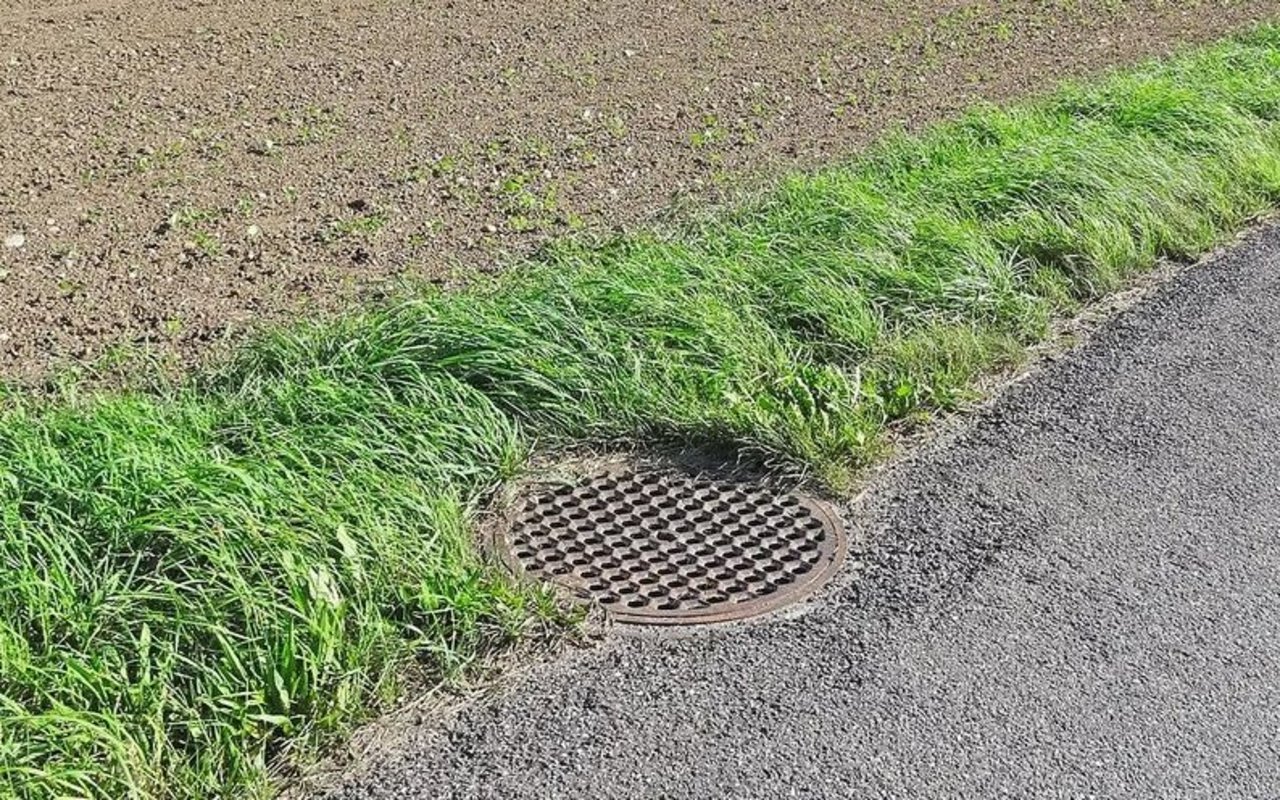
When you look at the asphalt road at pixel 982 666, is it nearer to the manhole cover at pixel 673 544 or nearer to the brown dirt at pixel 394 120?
the manhole cover at pixel 673 544

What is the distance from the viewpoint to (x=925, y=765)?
125 inches

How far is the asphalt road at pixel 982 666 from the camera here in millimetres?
3148

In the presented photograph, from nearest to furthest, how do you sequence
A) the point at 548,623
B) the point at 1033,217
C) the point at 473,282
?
the point at 548,623 → the point at 473,282 → the point at 1033,217

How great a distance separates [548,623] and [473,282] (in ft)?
6.73

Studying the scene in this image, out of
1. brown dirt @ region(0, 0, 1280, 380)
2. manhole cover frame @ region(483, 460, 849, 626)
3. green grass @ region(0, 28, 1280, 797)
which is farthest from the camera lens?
brown dirt @ region(0, 0, 1280, 380)

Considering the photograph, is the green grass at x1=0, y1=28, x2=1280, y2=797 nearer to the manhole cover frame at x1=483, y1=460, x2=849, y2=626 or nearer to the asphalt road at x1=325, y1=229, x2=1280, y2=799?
the manhole cover frame at x1=483, y1=460, x2=849, y2=626

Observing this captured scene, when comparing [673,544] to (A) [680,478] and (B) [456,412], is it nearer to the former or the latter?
(A) [680,478]

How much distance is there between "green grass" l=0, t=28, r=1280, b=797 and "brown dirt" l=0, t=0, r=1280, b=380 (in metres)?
0.57

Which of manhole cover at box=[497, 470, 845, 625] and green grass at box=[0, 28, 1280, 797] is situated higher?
green grass at box=[0, 28, 1280, 797]

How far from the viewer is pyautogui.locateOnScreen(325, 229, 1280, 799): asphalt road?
315cm

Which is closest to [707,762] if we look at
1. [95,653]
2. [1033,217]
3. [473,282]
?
[95,653]

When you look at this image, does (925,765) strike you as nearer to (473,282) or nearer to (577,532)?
(577,532)

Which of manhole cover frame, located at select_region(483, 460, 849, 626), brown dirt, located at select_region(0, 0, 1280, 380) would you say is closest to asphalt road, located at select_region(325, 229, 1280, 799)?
manhole cover frame, located at select_region(483, 460, 849, 626)

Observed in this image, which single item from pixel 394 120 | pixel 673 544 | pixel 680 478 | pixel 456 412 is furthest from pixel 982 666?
pixel 394 120
